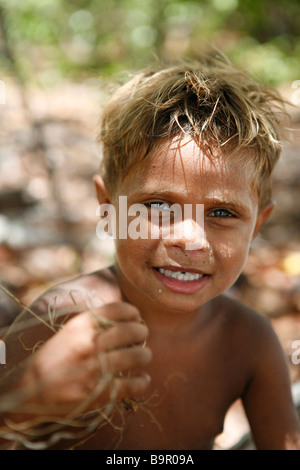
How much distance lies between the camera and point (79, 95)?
299 inches

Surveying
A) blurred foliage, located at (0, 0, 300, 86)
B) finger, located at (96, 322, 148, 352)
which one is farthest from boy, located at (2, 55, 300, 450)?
blurred foliage, located at (0, 0, 300, 86)

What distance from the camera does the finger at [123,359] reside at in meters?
0.98

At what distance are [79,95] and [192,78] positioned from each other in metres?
6.44

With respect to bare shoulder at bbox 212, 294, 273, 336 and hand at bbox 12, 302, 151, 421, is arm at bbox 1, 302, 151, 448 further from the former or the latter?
bare shoulder at bbox 212, 294, 273, 336

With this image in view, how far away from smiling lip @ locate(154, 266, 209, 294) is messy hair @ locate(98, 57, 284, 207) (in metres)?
0.35

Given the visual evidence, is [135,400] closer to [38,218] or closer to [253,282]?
[253,282]


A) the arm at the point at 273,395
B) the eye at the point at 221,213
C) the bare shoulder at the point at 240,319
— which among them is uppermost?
the eye at the point at 221,213

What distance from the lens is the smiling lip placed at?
1423mm

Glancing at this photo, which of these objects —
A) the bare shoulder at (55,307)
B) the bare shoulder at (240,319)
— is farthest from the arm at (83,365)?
the bare shoulder at (240,319)

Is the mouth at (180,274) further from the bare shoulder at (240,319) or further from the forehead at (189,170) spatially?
the bare shoulder at (240,319)

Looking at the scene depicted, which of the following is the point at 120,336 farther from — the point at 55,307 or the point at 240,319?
the point at 240,319

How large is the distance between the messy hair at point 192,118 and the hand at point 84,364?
615 millimetres
